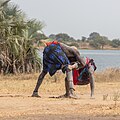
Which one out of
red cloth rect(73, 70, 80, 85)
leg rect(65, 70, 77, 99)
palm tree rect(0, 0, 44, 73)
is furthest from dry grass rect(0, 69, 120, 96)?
leg rect(65, 70, 77, 99)

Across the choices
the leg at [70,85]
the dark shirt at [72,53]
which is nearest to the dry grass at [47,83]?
the leg at [70,85]

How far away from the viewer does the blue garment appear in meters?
14.6

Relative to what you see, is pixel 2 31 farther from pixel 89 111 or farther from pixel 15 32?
pixel 89 111

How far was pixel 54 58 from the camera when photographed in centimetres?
1466

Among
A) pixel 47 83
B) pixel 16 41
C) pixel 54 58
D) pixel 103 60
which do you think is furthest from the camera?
pixel 103 60

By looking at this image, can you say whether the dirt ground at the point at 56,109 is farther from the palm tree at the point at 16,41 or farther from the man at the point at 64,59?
the palm tree at the point at 16,41

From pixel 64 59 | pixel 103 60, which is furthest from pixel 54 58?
pixel 103 60

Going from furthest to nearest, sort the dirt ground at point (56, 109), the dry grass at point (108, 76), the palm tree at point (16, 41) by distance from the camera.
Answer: the palm tree at point (16, 41)
the dry grass at point (108, 76)
the dirt ground at point (56, 109)

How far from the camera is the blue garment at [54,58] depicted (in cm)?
1456

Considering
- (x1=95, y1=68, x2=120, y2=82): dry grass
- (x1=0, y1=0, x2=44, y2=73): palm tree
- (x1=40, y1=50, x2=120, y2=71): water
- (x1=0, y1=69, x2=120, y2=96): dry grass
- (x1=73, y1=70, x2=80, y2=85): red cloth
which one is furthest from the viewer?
(x1=40, y1=50, x2=120, y2=71): water

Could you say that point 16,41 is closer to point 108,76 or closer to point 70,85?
point 108,76

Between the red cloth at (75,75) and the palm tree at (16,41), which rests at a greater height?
the palm tree at (16,41)

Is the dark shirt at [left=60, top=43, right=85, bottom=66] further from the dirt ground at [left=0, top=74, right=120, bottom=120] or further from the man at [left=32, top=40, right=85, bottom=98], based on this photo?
the dirt ground at [left=0, top=74, right=120, bottom=120]

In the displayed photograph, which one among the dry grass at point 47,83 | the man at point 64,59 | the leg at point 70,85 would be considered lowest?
the dry grass at point 47,83
